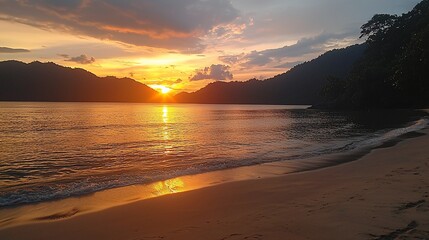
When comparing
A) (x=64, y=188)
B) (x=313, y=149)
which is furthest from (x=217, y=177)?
(x=313, y=149)

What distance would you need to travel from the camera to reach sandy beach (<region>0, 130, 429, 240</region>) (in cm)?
550

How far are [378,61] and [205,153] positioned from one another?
89511mm

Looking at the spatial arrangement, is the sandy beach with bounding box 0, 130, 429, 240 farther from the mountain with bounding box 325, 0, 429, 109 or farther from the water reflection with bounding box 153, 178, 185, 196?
the mountain with bounding box 325, 0, 429, 109

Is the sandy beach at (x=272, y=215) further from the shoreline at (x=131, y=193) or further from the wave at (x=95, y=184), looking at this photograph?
the wave at (x=95, y=184)

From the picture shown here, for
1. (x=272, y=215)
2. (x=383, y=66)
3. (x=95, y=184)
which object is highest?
(x=383, y=66)

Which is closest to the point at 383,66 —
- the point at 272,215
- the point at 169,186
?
the point at 169,186

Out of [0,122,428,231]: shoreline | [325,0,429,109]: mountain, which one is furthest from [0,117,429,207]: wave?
[325,0,429,109]: mountain

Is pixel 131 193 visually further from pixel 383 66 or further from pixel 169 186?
pixel 383 66

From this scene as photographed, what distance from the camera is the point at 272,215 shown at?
6.64 metres

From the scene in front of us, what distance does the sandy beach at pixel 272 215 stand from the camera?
5.50 metres

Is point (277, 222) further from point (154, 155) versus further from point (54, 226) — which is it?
point (154, 155)

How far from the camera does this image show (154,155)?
19.4 meters

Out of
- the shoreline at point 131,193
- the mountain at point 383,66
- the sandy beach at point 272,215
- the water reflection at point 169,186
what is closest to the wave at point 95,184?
the shoreline at point 131,193

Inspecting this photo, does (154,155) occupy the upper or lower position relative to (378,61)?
lower
